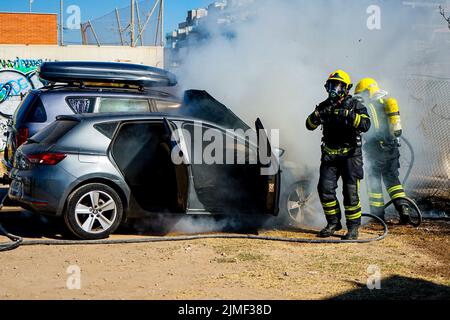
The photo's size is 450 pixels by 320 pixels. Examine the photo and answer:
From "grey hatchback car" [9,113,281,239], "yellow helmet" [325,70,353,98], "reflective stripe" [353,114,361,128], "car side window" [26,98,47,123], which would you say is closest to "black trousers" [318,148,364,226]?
"reflective stripe" [353,114,361,128]

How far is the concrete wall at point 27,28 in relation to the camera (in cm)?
1992

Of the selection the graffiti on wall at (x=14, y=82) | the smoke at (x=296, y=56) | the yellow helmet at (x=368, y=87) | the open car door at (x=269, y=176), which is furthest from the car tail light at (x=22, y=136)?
the graffiti on wall at (x=14, y=82)

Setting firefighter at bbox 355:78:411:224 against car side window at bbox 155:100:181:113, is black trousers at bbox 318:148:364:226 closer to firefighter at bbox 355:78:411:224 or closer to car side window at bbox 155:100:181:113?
firefighter at bbox 355:78:411:224

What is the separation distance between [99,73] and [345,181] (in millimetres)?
4261

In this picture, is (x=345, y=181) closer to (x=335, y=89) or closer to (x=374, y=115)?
(x=335, y=89)

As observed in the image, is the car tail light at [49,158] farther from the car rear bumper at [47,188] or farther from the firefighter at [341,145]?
the firefighter at [341,145]

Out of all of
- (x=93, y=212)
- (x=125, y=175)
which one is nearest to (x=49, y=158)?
(x=93, y=212)

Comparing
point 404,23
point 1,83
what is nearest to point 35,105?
point 404,23

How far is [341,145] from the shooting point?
762 centimetres

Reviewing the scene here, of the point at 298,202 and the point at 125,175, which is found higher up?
the point at 125,175

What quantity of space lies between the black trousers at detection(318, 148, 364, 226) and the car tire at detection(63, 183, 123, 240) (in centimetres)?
246

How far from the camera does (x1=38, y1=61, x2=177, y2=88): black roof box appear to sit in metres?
9.57
